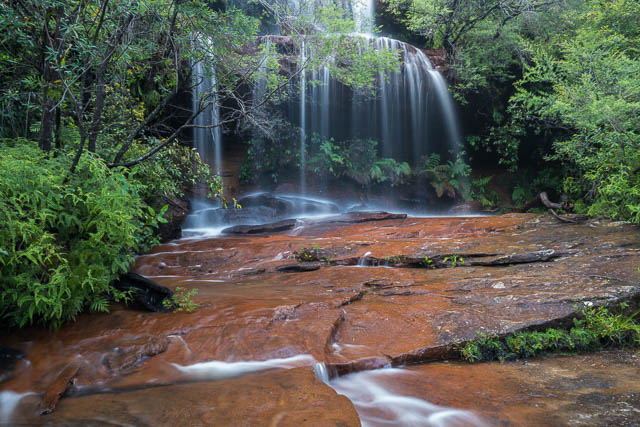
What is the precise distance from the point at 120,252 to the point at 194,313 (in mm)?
1000

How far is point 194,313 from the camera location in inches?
154

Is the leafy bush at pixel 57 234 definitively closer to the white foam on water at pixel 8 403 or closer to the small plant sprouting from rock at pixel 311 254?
the white foam on water at pixel 8 403

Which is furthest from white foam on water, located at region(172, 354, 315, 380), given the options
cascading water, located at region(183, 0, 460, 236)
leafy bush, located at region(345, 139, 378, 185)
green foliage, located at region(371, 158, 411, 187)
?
leafy bush, located at region(345, 139, 378, 185)

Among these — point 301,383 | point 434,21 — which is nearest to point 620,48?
point 434,21

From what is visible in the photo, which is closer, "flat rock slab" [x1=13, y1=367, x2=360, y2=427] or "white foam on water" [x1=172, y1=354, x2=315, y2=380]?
"flat rock slab" [x1=13, y1=367, x2=360, y2=427]

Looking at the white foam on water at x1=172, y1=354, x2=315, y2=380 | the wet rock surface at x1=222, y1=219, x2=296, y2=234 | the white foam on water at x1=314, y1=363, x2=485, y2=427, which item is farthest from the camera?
the wet rock surface at x1=222, y1=219, x2=296, y2=234

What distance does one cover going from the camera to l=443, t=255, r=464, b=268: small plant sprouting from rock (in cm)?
608

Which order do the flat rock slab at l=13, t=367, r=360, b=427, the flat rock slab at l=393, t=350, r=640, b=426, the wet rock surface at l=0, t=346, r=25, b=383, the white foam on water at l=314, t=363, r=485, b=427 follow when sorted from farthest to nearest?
the wet rock surface at l=0, t=346, r=25, b=383 → the white foam on water at l=314, t=363, r=485, b=427 → the flat rock slab at l=393, t=350, r=640, b=426 → the flat rock slab at l=13, t=367, r=360, b=427

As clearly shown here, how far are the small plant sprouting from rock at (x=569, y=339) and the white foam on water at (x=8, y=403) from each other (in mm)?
3544

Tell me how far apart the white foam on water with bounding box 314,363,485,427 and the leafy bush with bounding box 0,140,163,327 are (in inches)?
89.3

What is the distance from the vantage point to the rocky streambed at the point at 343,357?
2492 millimetres

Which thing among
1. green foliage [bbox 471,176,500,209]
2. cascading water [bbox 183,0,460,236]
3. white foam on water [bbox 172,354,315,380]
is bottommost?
white foam on water [bbox 172,354,315,380]

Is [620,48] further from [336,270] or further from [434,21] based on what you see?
[336,270]

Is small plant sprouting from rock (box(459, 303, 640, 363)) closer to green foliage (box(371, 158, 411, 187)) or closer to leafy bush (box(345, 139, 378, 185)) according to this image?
green foliage (box(371, 158, 411, 187))
